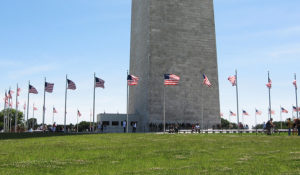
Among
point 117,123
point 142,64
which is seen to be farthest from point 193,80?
point 117,123

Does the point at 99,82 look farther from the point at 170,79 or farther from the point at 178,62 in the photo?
the point at 178,62

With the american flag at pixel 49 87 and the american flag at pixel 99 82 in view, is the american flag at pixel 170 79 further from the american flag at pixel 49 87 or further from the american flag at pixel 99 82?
the american flag at pixel 49 87

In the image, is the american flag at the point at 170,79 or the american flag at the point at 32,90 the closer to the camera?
the american flag at the point at 170,79

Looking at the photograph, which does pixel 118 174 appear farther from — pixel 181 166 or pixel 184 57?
pixel 184 57

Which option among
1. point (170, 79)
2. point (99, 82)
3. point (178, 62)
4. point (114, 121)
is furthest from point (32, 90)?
point (178, 62)

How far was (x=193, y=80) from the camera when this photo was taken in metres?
61.4

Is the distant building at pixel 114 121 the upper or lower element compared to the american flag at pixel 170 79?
lower

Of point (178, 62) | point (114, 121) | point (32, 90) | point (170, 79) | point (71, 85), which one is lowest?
point (114, 121)

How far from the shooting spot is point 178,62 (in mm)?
61000

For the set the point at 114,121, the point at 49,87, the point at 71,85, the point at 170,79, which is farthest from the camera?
the point at 114,121

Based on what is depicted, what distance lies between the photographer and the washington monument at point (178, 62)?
194 ft

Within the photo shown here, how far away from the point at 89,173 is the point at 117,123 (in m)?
53.4

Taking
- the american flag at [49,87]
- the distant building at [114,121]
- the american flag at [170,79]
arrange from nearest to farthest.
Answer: the american flag at [170,79] < the american flag at [49,87] < the distant building at [114,121]

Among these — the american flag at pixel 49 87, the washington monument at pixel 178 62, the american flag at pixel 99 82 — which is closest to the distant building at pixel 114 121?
the washington monument at pixel 178 62
